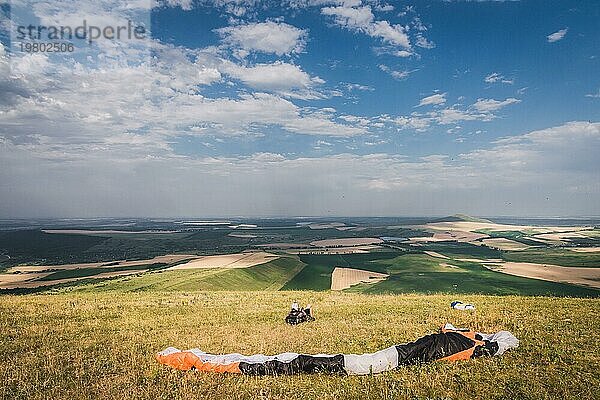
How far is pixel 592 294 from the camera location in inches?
1839

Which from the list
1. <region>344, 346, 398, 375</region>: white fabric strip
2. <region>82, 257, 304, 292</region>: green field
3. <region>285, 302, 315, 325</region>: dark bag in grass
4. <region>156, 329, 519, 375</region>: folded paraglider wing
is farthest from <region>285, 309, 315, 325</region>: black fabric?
<region>82, 257, 304, 292</region>: green field

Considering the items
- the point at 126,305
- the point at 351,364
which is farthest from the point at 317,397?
the point at 126,305

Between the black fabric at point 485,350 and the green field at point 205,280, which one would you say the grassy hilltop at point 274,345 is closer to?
the black fabric at point 485,350

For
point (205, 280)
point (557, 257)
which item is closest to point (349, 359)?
point (205, 280)

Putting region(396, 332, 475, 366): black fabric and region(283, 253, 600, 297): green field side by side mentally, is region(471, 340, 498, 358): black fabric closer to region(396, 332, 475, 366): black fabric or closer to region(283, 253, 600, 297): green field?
region(396, 332, 475, 366): black fabric

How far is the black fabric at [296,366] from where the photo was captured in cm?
1122

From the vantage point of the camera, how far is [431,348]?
11.9 meters

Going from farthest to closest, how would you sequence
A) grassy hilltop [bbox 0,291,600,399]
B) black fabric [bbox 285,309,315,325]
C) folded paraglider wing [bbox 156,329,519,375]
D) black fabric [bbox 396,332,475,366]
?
1. black fabric [bbox 285,309,315,325]
2. black fabric [bbox 396,332,475,366]
3. folded paraglider wing [bbox 156,329,519,375]
4. grassy hilltop [bbox 0,291,600,399]

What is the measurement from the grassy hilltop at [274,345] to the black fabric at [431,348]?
0.39m

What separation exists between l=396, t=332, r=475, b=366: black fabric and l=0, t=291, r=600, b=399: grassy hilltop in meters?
0.39

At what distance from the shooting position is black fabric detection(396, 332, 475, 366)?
459 inches

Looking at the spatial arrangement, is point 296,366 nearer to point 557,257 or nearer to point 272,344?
point 272,344

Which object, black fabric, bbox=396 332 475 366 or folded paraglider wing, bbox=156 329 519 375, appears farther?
black fabric, bbox=396 332 475 366

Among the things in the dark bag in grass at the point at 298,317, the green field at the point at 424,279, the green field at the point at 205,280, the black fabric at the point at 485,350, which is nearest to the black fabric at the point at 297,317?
the dark bag in grass at the point at 298,317
